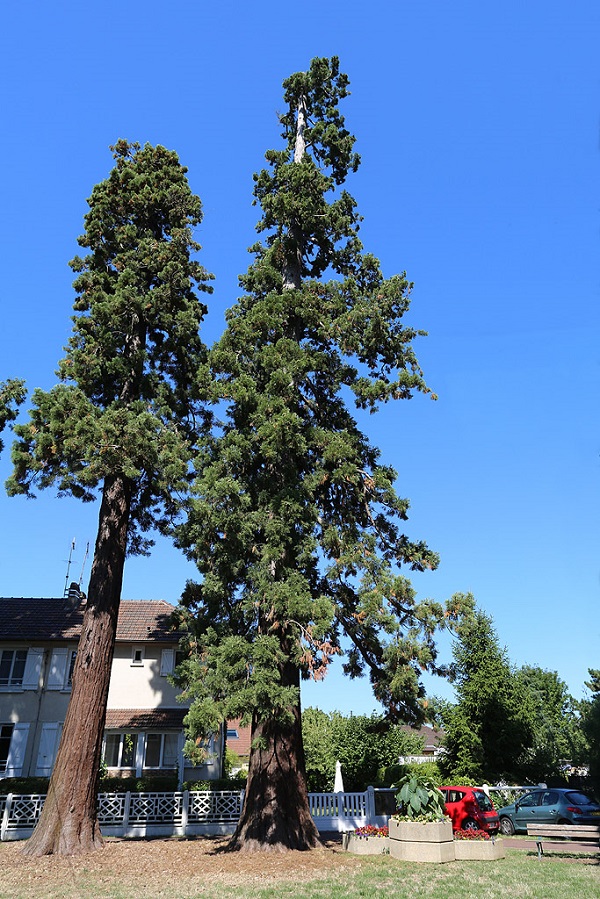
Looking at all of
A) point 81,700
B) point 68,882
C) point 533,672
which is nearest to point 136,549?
point 81,700

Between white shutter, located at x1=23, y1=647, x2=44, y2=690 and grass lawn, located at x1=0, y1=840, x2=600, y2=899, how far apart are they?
11.4 metres

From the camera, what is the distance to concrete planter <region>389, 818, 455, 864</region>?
504 inches

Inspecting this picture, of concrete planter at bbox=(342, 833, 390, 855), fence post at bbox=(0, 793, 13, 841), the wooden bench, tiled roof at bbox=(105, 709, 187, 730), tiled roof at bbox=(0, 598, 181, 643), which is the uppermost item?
tiled roof at bbox=(0, 598, 181, 643)

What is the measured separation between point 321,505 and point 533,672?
44590mm

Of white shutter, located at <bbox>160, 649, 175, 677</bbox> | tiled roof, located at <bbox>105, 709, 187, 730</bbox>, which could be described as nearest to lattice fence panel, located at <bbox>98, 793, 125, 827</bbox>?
tiled roof, located at <bbox>105, 709, 187, 730</bbox>

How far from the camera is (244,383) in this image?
1583cm

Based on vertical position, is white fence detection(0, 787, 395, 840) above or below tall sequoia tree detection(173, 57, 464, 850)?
below

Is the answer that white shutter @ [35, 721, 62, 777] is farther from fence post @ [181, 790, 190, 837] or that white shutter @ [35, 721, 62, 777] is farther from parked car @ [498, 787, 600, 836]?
parked car @ [498, 787, 600, 836]

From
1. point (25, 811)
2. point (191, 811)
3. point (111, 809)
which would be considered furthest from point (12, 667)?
point (191, 811)

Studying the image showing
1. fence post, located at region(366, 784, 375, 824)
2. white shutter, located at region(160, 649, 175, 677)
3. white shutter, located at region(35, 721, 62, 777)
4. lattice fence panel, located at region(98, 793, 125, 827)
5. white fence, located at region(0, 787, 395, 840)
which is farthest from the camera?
white shutter, located at region(160, 649, 175, 677)

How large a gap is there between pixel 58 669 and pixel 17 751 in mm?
3255

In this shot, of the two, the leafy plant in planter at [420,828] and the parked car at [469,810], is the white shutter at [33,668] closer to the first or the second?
the parked car at [469,810]

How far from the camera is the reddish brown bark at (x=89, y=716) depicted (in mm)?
14102

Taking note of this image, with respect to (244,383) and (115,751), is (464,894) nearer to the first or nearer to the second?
(244,383)
